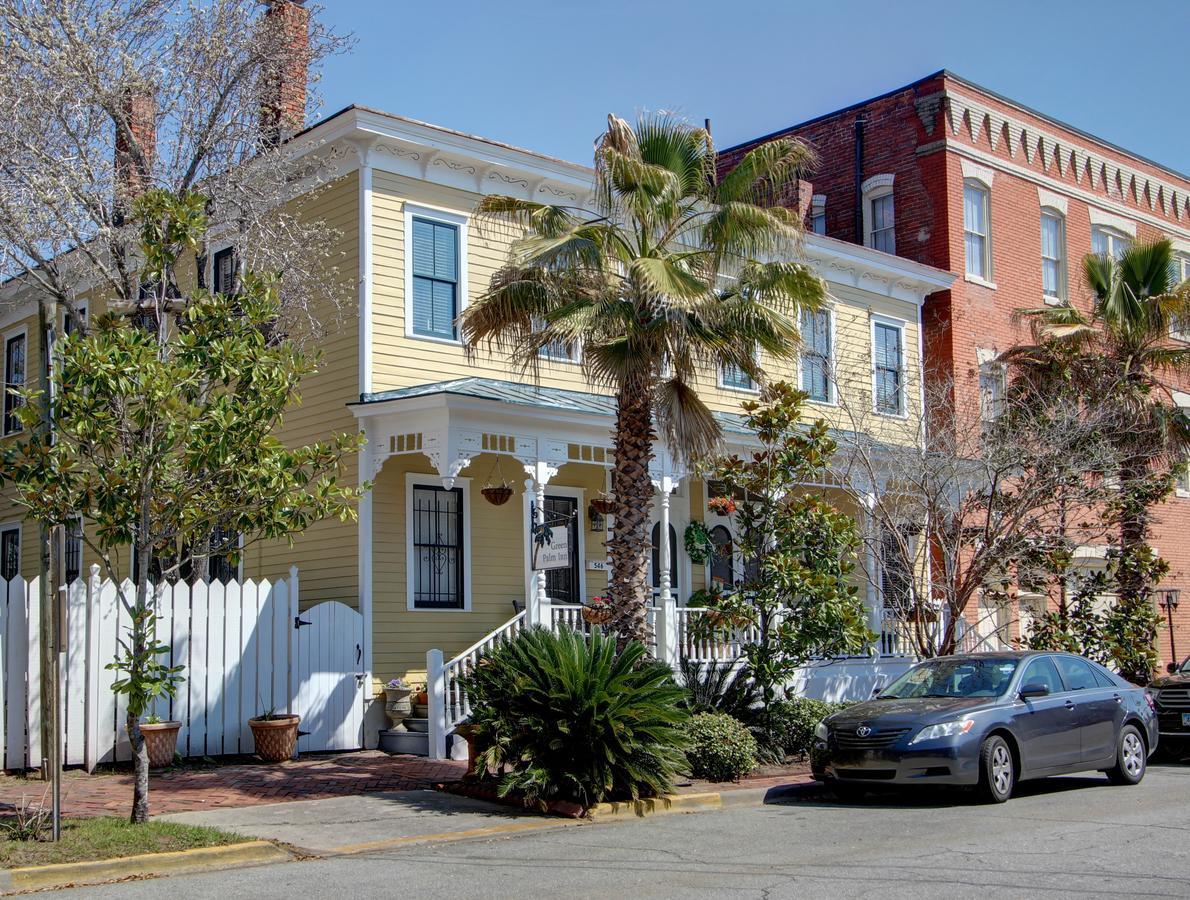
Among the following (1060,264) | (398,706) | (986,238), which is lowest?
(398,706)

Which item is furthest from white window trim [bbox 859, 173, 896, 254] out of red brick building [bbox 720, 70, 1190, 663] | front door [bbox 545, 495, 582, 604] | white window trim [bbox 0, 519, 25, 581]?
white window trim [bbox 0, 519, 25, 581]

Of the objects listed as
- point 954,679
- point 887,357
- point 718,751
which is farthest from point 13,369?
point 954,679

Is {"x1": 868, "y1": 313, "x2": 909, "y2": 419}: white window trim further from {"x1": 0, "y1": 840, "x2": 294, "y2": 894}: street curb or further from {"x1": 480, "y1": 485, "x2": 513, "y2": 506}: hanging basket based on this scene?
{"x1": 0, "y1": 840, "x2": 294, "y2": 894}: street curb

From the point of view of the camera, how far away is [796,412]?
14992 millimetres

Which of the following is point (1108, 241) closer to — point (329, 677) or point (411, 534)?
point (411, 534)

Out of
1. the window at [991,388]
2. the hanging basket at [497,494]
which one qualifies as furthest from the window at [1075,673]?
the window at [991,388]

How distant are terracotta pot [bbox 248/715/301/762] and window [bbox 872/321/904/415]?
1288 centimetres

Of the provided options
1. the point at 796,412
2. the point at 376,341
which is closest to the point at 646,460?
the point at 796,412

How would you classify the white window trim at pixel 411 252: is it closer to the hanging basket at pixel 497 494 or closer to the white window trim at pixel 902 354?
→ the hanging basket at pixel 497 494

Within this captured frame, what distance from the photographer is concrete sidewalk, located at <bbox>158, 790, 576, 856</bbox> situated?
10.2 metres

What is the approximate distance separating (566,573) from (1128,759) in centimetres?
864

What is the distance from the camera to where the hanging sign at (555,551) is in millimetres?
13906

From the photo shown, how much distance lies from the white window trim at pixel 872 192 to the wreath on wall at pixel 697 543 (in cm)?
846

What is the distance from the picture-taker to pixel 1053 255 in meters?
27.7
